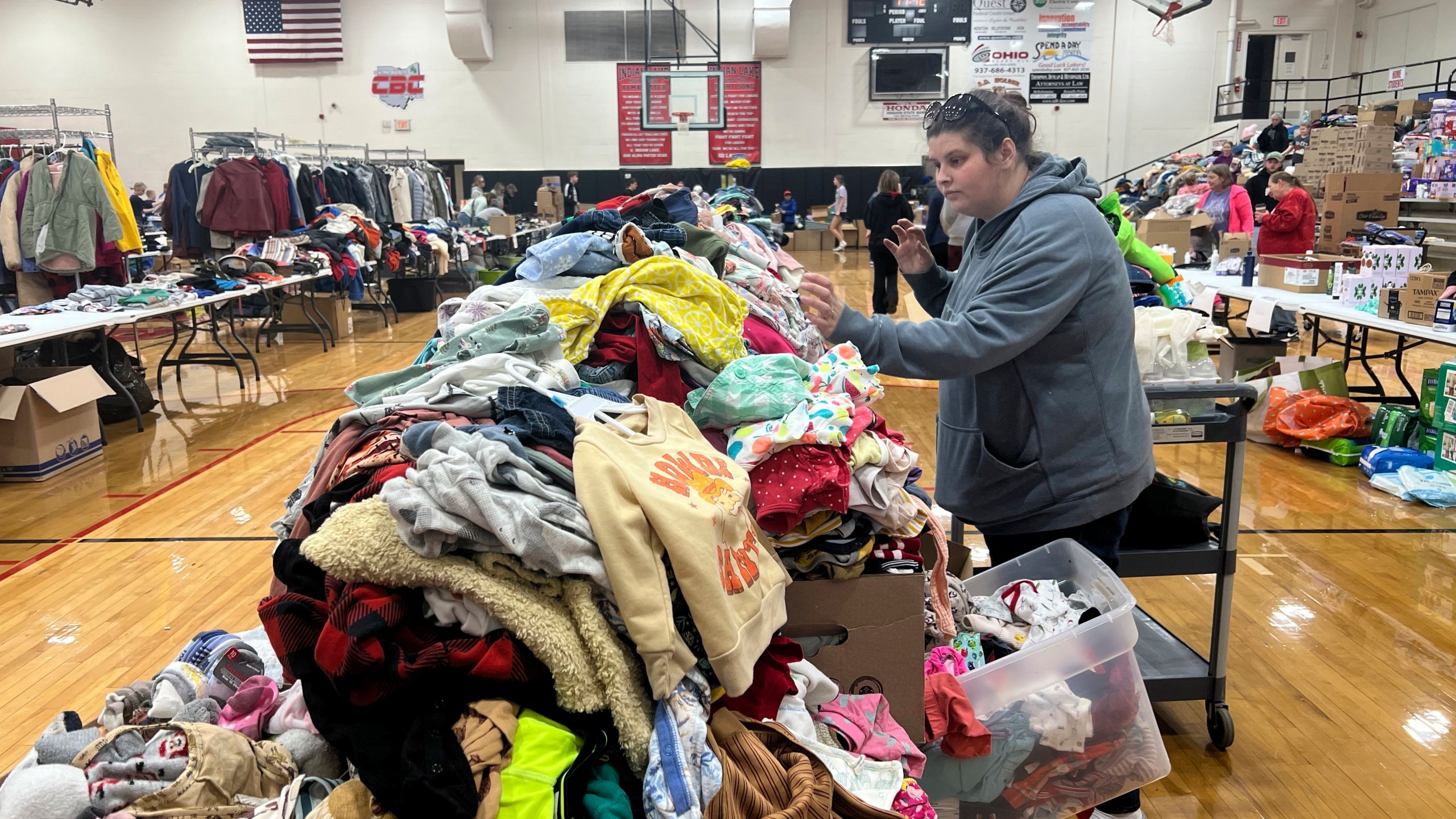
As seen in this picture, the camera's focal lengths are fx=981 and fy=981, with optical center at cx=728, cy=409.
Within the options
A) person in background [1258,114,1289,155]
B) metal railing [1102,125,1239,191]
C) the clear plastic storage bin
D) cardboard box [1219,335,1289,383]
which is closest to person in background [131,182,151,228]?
cardboard box [1219,335,1289,383]

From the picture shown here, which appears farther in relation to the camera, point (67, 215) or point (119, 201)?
point (119, 201)

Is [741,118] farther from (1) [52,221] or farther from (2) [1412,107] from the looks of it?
(1) [52,221]

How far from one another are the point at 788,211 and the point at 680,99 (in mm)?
2824

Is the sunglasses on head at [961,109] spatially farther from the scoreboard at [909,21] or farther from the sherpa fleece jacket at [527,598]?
→ the scoreboard at [909,21]

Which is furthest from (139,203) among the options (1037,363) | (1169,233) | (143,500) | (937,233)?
(1037,363)

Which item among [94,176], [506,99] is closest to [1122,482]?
[94,176]

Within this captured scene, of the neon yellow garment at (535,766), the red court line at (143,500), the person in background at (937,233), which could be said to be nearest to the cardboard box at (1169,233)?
the person in background at (937,233)

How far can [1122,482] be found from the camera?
2.08 meters

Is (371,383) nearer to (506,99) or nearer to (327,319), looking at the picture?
(327,319)

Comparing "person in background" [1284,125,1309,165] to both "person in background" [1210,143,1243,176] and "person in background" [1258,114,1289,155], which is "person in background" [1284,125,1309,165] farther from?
"person in background" [1210,143,1243,176]

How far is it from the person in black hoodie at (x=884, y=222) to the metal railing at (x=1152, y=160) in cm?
1019

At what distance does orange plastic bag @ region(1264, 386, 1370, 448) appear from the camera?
535 centimetres

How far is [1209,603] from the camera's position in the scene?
11.6ft

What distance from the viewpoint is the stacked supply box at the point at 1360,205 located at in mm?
6523
